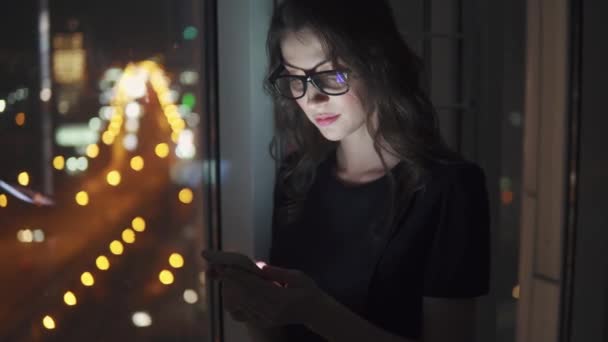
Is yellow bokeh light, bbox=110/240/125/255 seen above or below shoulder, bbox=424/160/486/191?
below

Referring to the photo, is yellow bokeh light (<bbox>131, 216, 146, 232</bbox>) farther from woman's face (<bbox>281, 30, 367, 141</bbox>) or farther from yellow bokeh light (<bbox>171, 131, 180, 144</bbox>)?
woman's face (<bbox>281, 30, 367, 141</bbox>)

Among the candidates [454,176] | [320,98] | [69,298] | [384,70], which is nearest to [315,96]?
[320,98]

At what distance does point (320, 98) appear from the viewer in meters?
1.01

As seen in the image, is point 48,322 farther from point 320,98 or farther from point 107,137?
point 320,98

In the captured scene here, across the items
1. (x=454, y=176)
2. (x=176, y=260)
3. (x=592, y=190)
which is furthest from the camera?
(x=592, y=190)

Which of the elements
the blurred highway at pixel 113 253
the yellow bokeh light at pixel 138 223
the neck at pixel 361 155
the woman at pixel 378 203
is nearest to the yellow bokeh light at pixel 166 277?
the blurred highway at pixel 113 253

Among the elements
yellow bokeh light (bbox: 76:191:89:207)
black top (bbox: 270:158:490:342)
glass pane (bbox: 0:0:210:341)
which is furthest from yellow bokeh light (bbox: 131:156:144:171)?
black top (bbox: 270:158:490:342)

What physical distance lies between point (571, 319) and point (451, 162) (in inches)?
24.9

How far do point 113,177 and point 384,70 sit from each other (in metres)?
0.57

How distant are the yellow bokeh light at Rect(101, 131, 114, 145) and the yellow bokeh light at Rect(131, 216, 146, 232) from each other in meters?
0.16

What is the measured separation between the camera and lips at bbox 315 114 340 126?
3.33 ft

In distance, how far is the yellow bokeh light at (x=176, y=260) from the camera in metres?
1.18

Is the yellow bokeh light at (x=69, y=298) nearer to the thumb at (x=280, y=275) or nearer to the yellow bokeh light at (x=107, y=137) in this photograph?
the yellow bokeh light at (x=107, y=137)

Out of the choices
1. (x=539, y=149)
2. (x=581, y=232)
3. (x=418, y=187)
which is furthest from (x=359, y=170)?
(x=581, y=232)
